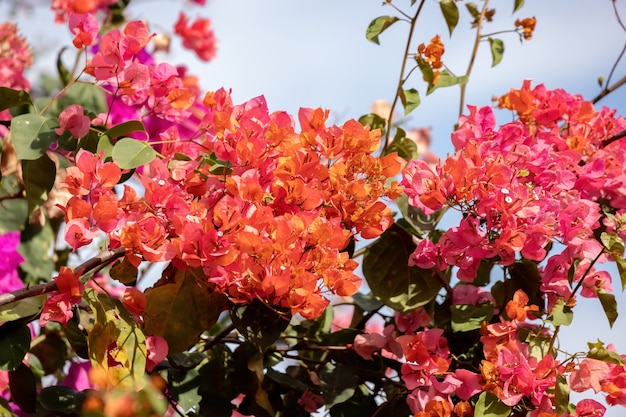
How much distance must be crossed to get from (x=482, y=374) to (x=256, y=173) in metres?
0.22

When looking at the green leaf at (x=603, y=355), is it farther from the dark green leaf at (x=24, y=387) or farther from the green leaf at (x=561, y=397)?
the dark green leaf at (x=24, y=387)

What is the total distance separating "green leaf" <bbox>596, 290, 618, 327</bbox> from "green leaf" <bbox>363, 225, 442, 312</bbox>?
0.42ft

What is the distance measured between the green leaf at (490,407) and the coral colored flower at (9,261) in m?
0.53

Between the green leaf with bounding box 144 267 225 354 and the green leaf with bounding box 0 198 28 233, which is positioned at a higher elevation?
the green leaf with bounding box 0 198 28 233

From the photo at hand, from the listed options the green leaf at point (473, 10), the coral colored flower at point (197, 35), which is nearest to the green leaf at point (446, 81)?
the green leaf at point (473, 10)

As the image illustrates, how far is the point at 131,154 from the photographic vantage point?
0.57 m

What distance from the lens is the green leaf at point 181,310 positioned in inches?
23.1

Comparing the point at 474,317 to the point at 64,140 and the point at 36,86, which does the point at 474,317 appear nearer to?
the point at 64,140

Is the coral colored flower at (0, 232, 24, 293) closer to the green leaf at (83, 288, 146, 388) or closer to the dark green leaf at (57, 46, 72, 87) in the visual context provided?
the dark green leaf at (57, 46, 72, 87)

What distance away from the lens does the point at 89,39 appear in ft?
2.08

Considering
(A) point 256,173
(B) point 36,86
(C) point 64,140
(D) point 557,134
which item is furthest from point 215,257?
(B) point 36,86

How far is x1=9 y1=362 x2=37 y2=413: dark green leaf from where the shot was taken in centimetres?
64

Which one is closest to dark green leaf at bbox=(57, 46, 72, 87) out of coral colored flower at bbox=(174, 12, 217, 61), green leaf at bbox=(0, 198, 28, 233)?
green leaf at bbox=(0, 198, 28, 233)

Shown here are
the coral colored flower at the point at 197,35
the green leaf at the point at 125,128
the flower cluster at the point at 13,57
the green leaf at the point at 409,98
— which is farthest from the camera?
the coral colored flower at the point at 197,35
